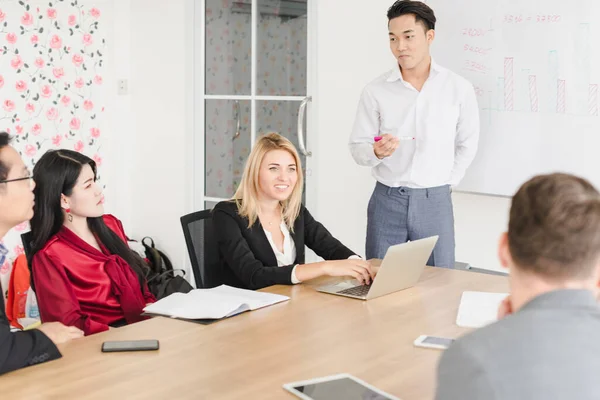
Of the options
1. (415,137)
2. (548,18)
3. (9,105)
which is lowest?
(415,137)

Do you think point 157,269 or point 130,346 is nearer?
point 130,346

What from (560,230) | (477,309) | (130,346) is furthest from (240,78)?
(560,230)

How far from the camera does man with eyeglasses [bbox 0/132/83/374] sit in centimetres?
177

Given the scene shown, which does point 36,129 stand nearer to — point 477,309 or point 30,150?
point 30,150

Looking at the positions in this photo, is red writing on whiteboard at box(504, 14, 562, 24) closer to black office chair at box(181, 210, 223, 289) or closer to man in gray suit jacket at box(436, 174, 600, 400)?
black office chair at box(181, 210, 223, 289)

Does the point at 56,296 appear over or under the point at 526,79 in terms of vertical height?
under

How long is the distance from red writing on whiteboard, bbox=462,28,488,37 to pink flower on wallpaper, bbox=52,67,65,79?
2434 millimetres

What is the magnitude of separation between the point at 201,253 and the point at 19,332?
3.56 ft

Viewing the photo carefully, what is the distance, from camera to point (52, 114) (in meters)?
4.81

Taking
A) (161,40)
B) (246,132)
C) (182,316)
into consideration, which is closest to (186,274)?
(246,132)

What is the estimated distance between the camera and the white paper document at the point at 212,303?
2.21m

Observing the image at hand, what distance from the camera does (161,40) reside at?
508 cm

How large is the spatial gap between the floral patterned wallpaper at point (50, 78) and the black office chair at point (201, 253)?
212 cm

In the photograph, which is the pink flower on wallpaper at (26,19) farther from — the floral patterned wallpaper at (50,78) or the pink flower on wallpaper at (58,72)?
the pink flower on wallpaper at (58,72)
